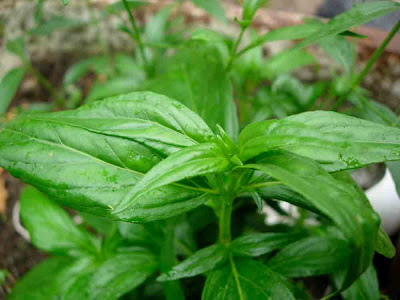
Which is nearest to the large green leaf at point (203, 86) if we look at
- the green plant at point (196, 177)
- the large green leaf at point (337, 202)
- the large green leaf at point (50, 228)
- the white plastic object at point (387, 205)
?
the green plant at point (196, 177)

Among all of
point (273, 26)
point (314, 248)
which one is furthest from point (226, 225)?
point (273, 26)

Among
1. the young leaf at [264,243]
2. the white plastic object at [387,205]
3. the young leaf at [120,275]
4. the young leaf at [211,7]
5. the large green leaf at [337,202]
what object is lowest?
the young leaf at [120,275]

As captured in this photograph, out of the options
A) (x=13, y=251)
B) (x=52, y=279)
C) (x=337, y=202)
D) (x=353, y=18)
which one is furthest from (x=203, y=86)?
(x=13, y=251)

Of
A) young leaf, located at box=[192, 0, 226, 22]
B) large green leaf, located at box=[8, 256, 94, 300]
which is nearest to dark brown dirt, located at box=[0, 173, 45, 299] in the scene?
large green leaf, located at box=[8, 256, 94, 300]

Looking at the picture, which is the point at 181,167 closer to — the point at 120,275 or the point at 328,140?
the point at 328,140

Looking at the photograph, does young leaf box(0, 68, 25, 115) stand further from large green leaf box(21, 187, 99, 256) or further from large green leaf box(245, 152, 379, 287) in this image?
large green leaf box(245, 152, 379, 287)

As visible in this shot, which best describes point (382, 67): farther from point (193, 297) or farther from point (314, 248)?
point (193, 297)

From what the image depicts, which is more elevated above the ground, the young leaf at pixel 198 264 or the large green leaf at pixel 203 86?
the large green leaf at pixel 203 86

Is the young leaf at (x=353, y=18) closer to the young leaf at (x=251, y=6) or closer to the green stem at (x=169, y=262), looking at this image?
the young leaf at (x=251, y=6)
